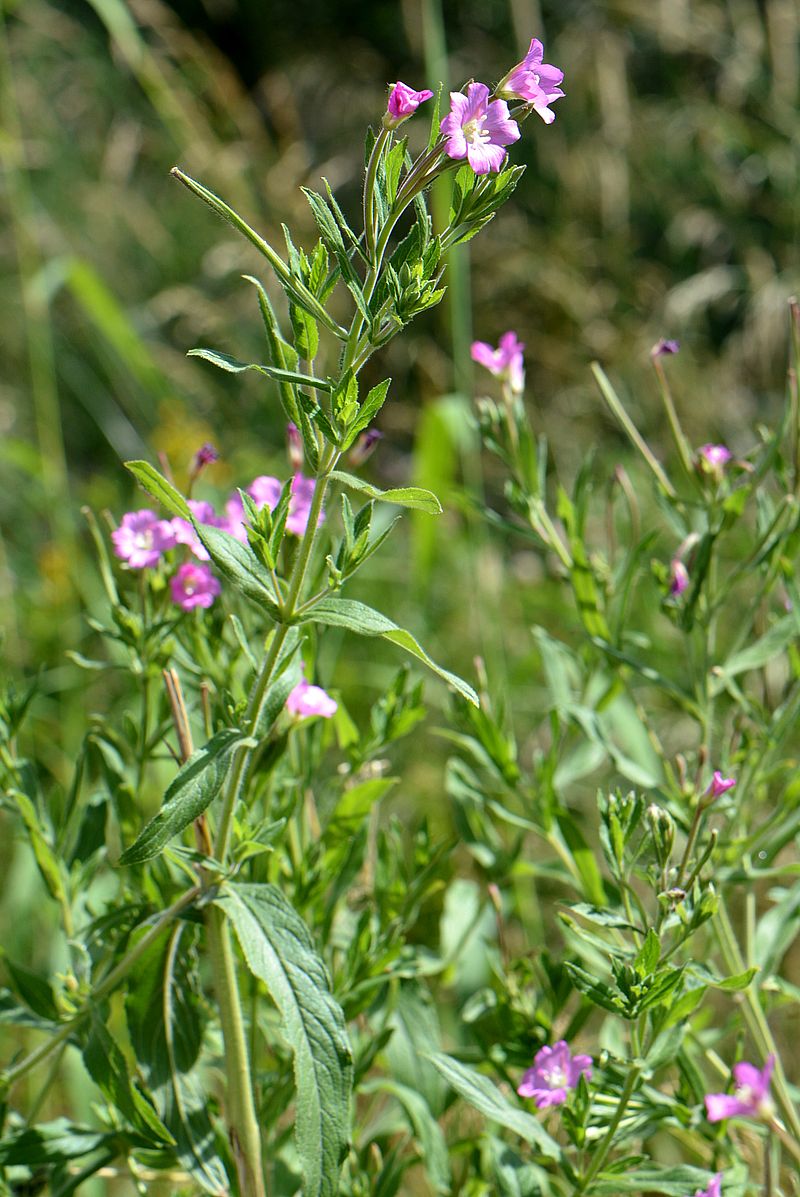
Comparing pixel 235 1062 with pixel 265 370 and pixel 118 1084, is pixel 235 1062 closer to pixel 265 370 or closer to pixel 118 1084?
pixel 118 1084

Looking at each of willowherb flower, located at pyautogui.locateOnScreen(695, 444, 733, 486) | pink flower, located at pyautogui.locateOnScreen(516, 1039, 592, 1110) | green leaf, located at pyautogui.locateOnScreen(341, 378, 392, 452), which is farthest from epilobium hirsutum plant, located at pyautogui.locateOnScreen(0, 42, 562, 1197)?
willowherb flower, located at pyautogui.locateOnScreen(695, 444, 733, 486)

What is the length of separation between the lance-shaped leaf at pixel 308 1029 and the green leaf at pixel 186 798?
79 millimetres

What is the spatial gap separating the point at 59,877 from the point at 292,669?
0.77ft

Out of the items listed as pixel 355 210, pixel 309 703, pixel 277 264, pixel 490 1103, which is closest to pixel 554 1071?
pixel 490 1103

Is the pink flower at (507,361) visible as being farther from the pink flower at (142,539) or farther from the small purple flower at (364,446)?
the pink flower at (142,539)

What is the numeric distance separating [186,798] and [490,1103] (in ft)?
0.89

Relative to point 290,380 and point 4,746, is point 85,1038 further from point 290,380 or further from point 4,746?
point 290,380

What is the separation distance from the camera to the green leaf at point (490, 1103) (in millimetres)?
728

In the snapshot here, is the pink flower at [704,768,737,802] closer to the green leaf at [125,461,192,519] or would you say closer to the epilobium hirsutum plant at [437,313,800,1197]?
the epilobium hirsutum plant at [437,313,800,1197]

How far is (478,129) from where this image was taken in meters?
0.63

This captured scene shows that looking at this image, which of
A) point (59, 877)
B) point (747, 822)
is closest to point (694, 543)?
point (747, 822)

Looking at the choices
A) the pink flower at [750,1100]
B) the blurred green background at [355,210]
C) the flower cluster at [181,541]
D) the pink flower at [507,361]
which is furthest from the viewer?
the blurred green background at [355,210]

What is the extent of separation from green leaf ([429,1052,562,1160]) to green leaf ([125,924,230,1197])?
5.9 inches

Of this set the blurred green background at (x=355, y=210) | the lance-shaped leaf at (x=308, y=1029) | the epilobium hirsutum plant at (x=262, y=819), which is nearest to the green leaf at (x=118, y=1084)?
the epilobium hirsutum plant at (x=262, y=819)
